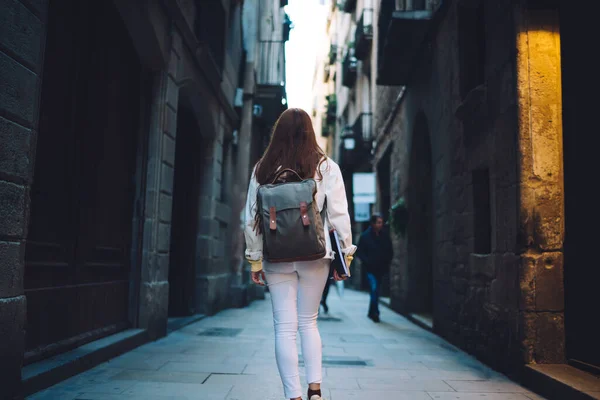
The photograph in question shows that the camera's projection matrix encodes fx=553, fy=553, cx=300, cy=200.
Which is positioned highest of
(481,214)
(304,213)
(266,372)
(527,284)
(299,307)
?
(481,214)

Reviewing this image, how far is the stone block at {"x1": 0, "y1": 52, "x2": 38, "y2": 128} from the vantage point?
10.5 ft

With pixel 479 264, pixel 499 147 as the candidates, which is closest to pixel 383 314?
pixel 479 264

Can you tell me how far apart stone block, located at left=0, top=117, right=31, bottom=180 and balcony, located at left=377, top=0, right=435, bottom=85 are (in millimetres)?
6122

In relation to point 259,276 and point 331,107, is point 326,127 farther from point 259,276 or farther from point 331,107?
point 259,276

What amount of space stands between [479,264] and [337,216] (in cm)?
295

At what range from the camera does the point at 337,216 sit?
3195 mm

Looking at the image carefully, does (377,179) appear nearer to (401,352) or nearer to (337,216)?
(401,352)

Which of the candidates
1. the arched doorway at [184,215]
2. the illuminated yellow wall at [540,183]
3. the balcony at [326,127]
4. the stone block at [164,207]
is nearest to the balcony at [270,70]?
the arched doorway at [184,215]

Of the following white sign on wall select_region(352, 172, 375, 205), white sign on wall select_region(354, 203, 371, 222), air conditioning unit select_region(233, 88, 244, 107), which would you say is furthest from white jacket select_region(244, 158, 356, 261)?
white sign on wall select_region(354, 203, 371, 222)

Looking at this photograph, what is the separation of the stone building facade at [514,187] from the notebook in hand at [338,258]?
1892 mm

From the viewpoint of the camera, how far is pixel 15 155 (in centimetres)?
331

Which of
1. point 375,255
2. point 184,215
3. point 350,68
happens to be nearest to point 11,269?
point 184,215

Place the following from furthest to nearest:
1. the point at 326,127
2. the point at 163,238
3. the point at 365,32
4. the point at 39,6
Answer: the point at 326,127
the point at 365,32
the point at 163,238
the point at 39,6

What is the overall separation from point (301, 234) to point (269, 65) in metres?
11.3
